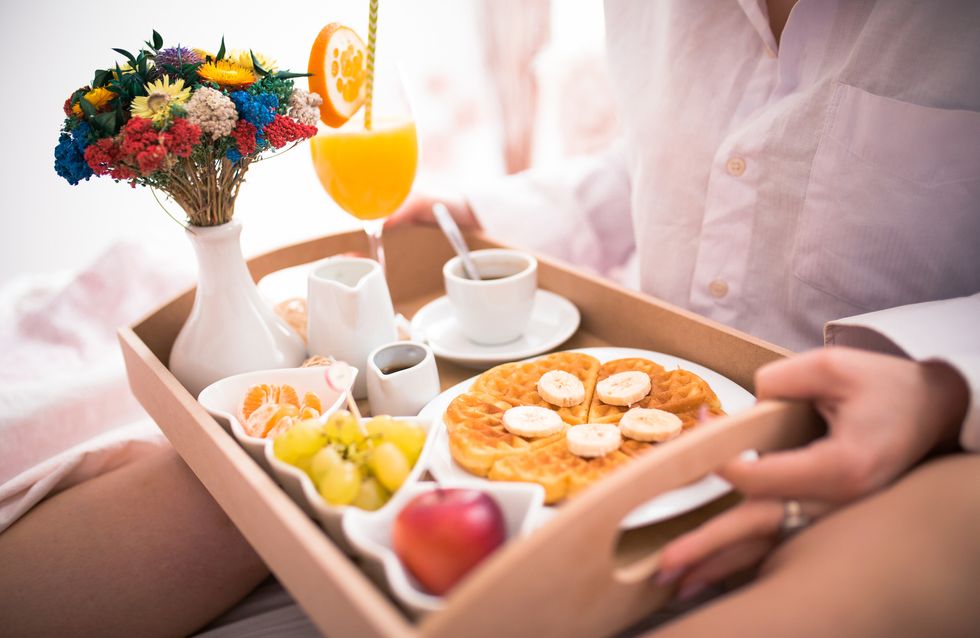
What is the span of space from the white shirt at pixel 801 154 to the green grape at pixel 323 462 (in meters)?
0.75

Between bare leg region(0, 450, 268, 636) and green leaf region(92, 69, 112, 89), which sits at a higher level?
green leaf region(92, 69, 112, 89)

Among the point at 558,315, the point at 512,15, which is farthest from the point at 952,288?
the point at 512,15

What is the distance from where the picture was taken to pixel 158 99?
834 mm

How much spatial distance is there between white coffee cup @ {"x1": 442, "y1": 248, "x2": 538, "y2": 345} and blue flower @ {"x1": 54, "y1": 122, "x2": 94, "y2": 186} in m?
0.55

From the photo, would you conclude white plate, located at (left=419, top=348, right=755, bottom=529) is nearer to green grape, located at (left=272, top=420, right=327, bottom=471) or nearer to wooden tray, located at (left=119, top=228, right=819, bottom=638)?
wooden tray, located at (left=119, top=228, right=819, bottom=638)

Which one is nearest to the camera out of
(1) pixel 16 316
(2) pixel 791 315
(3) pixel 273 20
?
(2) pixel 791 315

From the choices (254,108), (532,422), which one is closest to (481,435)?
(532,422)

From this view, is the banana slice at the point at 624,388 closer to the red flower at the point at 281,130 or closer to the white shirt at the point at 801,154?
the white shirt at the point at 801,154

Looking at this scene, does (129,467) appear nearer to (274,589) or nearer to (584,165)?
(274,589)

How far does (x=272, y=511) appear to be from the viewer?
2.12 ft

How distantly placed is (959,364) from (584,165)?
3.62ft

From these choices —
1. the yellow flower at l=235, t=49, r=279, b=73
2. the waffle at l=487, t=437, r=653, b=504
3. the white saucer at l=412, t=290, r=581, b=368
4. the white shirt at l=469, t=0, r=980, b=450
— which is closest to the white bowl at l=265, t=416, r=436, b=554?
the waffle at l=487, t=437, r=653, b=504

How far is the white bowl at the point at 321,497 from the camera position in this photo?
2.19ft

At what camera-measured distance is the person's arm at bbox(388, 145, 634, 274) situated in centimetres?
153
